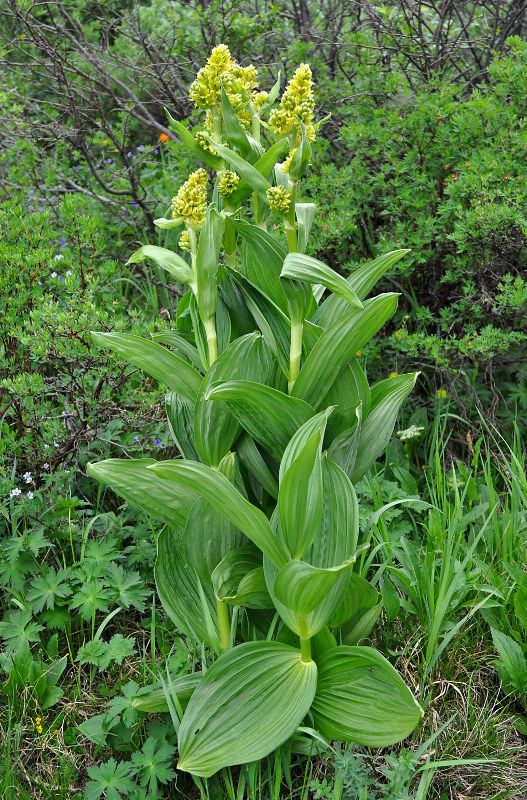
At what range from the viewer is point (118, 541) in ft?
8.59

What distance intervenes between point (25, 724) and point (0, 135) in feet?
12.1

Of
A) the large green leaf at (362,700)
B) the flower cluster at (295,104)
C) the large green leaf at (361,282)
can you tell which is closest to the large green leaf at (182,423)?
the large green leaf at (361,282)

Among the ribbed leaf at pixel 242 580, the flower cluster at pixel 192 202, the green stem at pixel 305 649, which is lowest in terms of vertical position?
the green stem at pixel 305 649

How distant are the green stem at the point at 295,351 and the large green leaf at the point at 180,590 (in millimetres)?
546

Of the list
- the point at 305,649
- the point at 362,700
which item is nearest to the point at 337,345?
the point at 305,649

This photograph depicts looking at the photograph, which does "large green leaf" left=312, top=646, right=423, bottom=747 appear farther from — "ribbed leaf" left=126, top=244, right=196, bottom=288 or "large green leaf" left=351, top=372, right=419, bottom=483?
"ribbed leaf" left=126, top=244, right=196, bottom=288

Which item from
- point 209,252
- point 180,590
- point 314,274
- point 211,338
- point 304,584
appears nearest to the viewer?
point 304,584

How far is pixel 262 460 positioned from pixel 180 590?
1.54 ft

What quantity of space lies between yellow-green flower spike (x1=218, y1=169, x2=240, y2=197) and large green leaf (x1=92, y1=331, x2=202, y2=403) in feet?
1.49

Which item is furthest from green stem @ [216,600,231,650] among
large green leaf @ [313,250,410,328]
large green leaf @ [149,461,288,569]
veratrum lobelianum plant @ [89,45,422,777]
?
large green leaf @ [313,250,410,328]

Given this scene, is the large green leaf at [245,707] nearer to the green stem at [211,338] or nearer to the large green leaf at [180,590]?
the large green leaf at [180,590]

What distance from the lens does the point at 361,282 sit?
194 cm

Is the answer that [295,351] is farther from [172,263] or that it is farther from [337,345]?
[172,263]

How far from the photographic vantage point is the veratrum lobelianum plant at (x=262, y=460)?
171 cm
